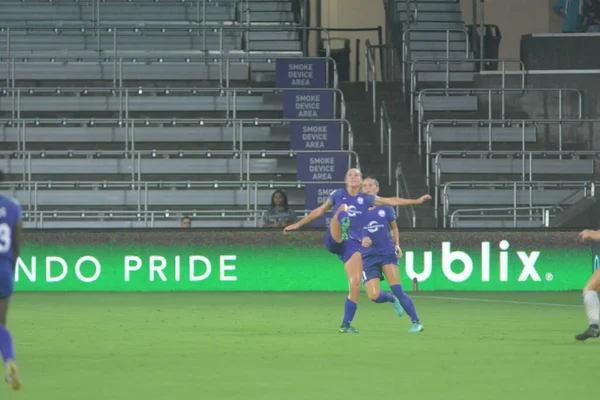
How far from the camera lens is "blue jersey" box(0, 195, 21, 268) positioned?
946cm

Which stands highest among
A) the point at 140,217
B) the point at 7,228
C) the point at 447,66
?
the point at 447,66

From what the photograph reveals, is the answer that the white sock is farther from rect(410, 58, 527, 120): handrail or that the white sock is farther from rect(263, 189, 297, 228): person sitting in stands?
rect(410, 58, 527, 120): handrail

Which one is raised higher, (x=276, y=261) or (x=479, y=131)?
(x=479, y=131)

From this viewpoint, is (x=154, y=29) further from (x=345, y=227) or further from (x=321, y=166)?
(x=345, y=227)

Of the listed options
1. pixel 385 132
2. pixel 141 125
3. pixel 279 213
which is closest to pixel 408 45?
pixel 385 132

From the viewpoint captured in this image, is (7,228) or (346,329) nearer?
(7,228)

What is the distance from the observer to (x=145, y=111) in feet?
96.4

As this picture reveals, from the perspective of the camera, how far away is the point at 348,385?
10031 millimetres

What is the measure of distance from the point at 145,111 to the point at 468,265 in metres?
8.73

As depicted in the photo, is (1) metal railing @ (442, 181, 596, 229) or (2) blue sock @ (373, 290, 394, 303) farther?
(1) metal railing @ (442, 181, 596, 229)

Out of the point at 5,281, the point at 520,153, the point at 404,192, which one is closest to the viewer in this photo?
the point at 5,281

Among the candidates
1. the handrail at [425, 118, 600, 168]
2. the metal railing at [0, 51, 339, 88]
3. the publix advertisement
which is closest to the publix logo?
the publix advertisement

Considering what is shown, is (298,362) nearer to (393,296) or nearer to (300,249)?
(393,296)

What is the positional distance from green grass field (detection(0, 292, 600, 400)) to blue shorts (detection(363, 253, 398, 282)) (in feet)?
2.21
